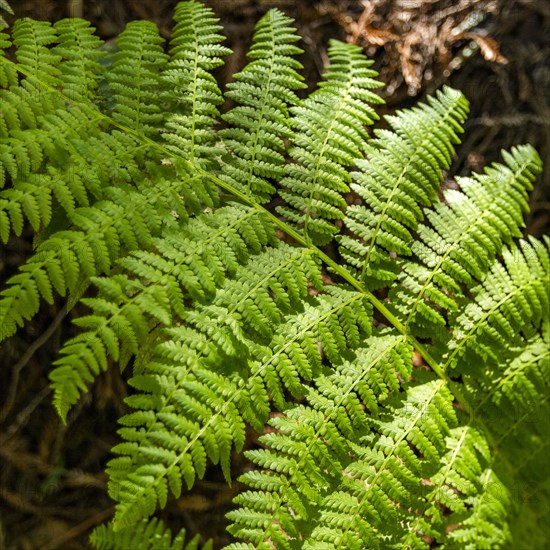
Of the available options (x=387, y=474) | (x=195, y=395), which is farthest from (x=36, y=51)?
(x=387, y=474)

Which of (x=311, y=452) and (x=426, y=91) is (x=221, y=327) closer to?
(x=311, y=452)

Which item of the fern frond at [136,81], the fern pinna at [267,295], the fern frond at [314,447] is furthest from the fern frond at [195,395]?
the fern frond at [136,81]

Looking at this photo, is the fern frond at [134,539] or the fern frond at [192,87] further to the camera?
the fern frond at [192,87]

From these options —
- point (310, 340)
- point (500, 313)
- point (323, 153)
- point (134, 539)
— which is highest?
point (323, 153)

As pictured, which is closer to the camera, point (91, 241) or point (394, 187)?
point (91, 241)

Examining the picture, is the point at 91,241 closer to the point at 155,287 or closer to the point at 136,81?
the point at 155,287

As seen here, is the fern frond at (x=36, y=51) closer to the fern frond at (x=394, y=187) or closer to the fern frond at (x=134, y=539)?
the fern frond at (x=394, y=187)

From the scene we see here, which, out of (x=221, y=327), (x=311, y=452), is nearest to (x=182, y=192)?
(x=221, y=327)
